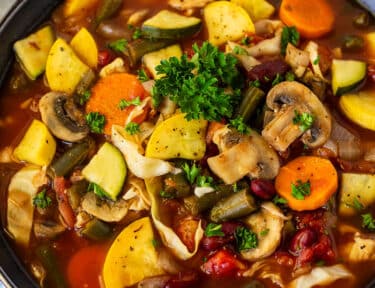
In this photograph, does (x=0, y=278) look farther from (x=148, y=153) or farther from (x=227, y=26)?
(x=227, y=26)

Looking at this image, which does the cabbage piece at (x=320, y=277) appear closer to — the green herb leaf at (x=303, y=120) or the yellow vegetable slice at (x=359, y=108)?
the green herb leaf at (x=303, y=120)

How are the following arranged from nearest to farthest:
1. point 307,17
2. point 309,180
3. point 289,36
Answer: point 309,180 → point 289,36 → point 307,17

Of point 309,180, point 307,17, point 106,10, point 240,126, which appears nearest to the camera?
point 240,126

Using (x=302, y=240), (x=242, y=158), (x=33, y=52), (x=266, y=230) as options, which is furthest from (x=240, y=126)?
(x=33, y=52)

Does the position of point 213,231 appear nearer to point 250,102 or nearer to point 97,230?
point 97,230

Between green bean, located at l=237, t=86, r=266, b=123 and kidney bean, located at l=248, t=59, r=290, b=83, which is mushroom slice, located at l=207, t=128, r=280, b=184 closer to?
green bean, located at l=237, t=86, r=266, b=123

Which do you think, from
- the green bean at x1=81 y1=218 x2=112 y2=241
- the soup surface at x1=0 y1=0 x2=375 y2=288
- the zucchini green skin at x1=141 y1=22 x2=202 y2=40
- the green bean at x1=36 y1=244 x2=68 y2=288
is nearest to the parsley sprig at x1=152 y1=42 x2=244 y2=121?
the soup surface at x1=0 y1=0 x2=375 y2=288
